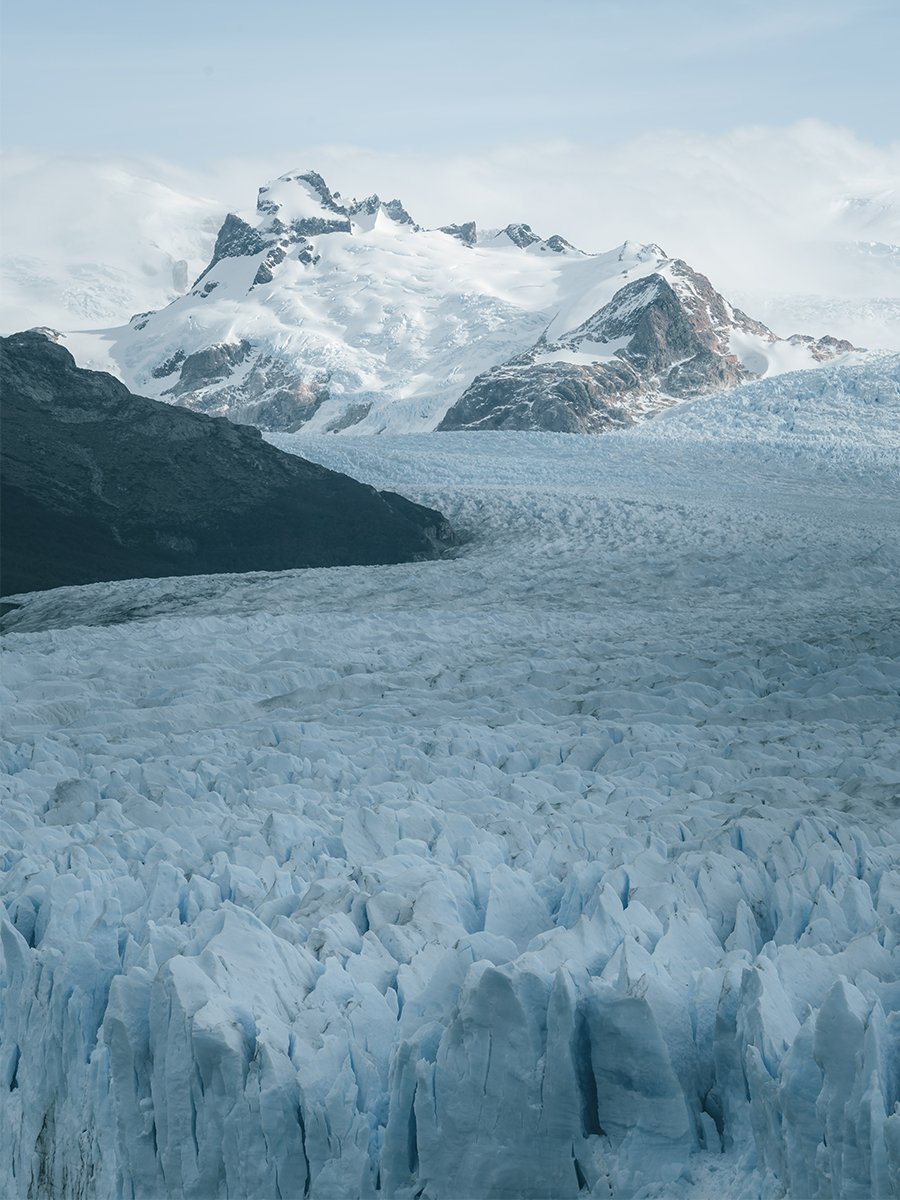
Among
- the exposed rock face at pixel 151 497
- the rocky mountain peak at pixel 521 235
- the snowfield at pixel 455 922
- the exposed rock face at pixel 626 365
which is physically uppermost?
the rocky mountain peak at pixel 521 235

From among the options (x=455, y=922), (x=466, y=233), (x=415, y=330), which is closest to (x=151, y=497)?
(x=455, y=922)

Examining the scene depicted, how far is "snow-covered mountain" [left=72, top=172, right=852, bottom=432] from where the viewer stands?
9394 centimetres

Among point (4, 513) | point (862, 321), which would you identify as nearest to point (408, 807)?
point (4, 513)

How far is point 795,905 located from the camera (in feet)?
23.0

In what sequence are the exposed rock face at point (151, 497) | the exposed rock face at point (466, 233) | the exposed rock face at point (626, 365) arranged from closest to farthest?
the exposed rock face at point (151, 497)
the exposed rock face at point (626, 365)
the exposed rock face at point (466, 233)

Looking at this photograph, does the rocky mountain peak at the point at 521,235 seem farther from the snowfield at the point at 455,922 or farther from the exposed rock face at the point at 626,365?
the snowfield at the point at 455,922

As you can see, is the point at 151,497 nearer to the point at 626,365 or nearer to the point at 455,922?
the point at 455,922

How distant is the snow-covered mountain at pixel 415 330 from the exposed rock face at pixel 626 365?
156mm

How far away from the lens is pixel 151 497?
28391 millimetres

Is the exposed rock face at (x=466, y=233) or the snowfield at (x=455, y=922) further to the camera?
the exposed rock face at (x=466, y=233)

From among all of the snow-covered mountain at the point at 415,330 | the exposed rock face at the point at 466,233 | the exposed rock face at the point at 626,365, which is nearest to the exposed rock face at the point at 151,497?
the exposed rock face at the point at 626,365

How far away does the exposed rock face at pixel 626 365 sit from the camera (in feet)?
280

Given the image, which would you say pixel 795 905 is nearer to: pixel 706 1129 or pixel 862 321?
pixel 706 1129

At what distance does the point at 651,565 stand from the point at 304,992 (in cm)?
1679
